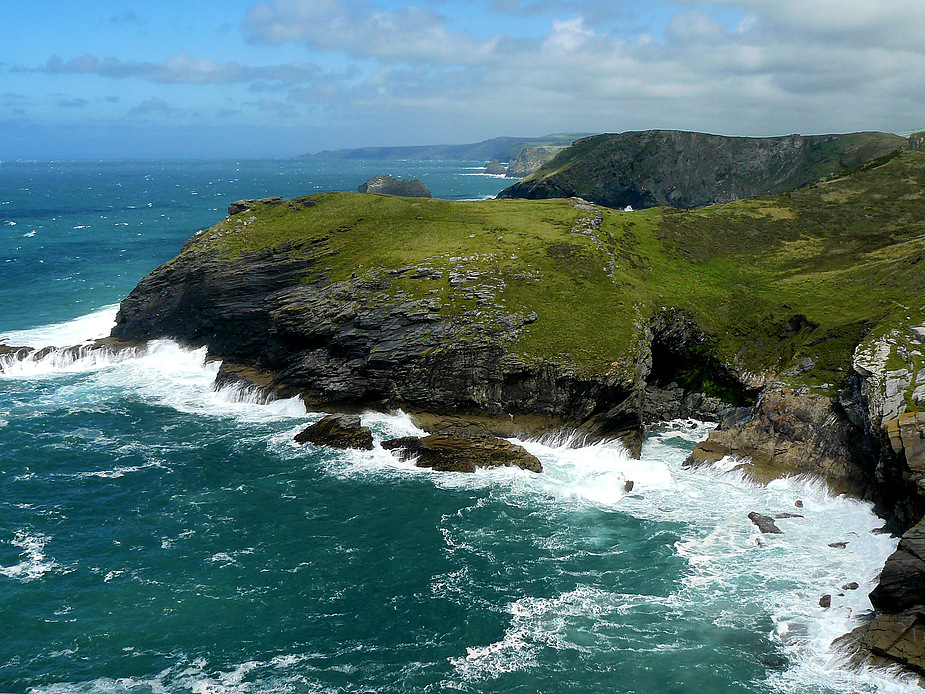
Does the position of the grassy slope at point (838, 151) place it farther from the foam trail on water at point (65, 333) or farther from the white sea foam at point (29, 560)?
the white sea foam at point (29, 560)

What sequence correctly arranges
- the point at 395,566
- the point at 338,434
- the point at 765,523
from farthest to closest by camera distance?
Result: the point at 338,434, the point at 765,523, the point at 395,566

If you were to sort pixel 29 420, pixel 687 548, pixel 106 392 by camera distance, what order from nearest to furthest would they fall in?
pixel 687 548 → pixel 29 420 → pixel 106 392

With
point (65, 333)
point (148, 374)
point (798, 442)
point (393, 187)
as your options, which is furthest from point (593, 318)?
point (393, 187)

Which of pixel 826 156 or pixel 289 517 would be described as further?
pixel 826 156

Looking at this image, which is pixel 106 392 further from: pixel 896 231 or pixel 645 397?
pixel 896 231

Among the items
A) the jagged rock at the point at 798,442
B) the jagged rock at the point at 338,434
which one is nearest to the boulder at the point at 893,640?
the jagged rock at the point at 798,442

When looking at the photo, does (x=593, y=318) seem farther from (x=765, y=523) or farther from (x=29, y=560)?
(x=29, y=560)

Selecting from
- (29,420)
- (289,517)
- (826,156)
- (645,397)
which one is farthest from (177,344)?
(826,156)
